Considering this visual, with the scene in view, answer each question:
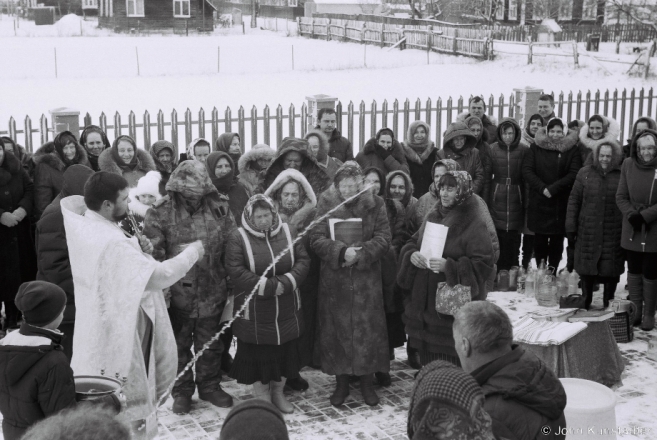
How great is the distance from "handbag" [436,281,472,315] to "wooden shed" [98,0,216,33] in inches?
1585

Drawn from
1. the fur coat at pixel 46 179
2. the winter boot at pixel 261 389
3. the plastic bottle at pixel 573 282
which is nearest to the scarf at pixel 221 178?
the fur coat at pixel 46 179

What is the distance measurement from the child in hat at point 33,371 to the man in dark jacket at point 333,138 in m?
5.87

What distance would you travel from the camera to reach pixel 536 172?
9453 millimetres

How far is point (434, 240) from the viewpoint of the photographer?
6391mm

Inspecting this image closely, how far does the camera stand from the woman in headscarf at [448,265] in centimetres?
625

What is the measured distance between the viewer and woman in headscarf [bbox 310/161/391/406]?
21.2ft

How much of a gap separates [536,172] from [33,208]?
17.9 ft

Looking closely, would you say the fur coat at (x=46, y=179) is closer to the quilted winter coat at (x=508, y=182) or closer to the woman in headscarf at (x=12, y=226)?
the woman in headscarf at (x=12, y=226)

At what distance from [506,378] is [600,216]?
5232 millimetres

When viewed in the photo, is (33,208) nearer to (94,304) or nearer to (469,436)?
(94,304)

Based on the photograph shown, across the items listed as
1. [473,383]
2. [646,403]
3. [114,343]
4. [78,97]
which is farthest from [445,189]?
[78,97]

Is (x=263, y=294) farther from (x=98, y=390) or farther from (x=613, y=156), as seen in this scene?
(x=613, y=156)

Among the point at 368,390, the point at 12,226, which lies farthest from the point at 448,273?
the point at 12,226

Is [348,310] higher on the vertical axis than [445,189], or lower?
lower
